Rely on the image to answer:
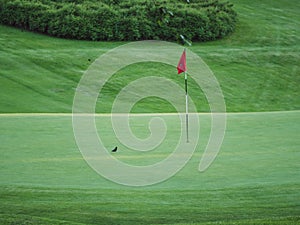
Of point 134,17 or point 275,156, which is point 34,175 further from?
point 134,17

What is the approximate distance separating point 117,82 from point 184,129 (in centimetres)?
897

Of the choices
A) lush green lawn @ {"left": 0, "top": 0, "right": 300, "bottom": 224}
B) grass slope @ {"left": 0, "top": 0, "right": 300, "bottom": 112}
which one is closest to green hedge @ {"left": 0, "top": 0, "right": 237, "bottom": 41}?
grass slope @ {"left": 0, "top": 0, "right": 300, "bottom": 112}

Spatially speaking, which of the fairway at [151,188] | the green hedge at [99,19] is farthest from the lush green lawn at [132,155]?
the green hedge at [99,19]

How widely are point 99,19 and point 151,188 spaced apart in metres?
18.4

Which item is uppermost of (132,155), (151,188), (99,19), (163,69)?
(99,19)

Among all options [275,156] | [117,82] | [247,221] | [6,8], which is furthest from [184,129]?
[6,8]

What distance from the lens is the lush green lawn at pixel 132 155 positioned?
8266 mm

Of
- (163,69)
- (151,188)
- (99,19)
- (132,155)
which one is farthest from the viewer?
(99,19)

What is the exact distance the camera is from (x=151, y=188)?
30.5ft

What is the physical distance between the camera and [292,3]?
1490 inches

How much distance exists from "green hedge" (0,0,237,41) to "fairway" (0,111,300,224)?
14556 millimetres

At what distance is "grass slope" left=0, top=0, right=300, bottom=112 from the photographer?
2138cm

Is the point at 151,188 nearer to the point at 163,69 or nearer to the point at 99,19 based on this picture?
the point at 163,69

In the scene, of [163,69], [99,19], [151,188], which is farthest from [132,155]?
[99,19]
